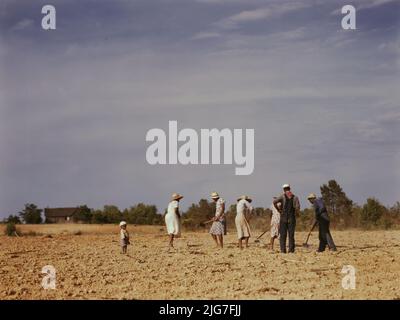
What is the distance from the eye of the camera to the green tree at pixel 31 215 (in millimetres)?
48156

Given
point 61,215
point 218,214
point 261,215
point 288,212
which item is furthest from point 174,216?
point 61,215

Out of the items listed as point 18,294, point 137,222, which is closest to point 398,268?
point 18,294

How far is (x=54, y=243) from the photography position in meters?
25.8

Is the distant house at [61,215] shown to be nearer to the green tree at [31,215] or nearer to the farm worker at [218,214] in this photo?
the green tree at [31,215]

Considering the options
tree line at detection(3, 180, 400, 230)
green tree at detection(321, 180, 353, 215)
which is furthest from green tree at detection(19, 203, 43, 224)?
green tree at detection(321, 180, 353, 215)

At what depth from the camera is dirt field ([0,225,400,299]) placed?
14.1 metres

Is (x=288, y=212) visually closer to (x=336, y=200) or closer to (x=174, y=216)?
(x=174, y=216)

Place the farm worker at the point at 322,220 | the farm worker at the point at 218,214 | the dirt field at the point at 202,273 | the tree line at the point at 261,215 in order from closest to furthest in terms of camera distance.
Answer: the dirt field at the point at 202,273 → the farm worker at the point at 322,220 → the farm worker at the point at 218,214 → the tree line at the point at 261,215

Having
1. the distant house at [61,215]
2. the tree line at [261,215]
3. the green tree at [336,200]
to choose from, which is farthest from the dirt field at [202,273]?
the distant house at [61,215]

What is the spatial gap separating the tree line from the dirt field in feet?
35.5

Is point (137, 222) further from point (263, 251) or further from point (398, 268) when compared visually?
point (398, 268)

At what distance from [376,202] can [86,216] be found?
2138 centimetres

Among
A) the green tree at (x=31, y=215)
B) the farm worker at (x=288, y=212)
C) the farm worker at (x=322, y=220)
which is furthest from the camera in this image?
the green tree at (x=31, y=215)

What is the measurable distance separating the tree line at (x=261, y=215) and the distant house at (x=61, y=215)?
2.94ft
